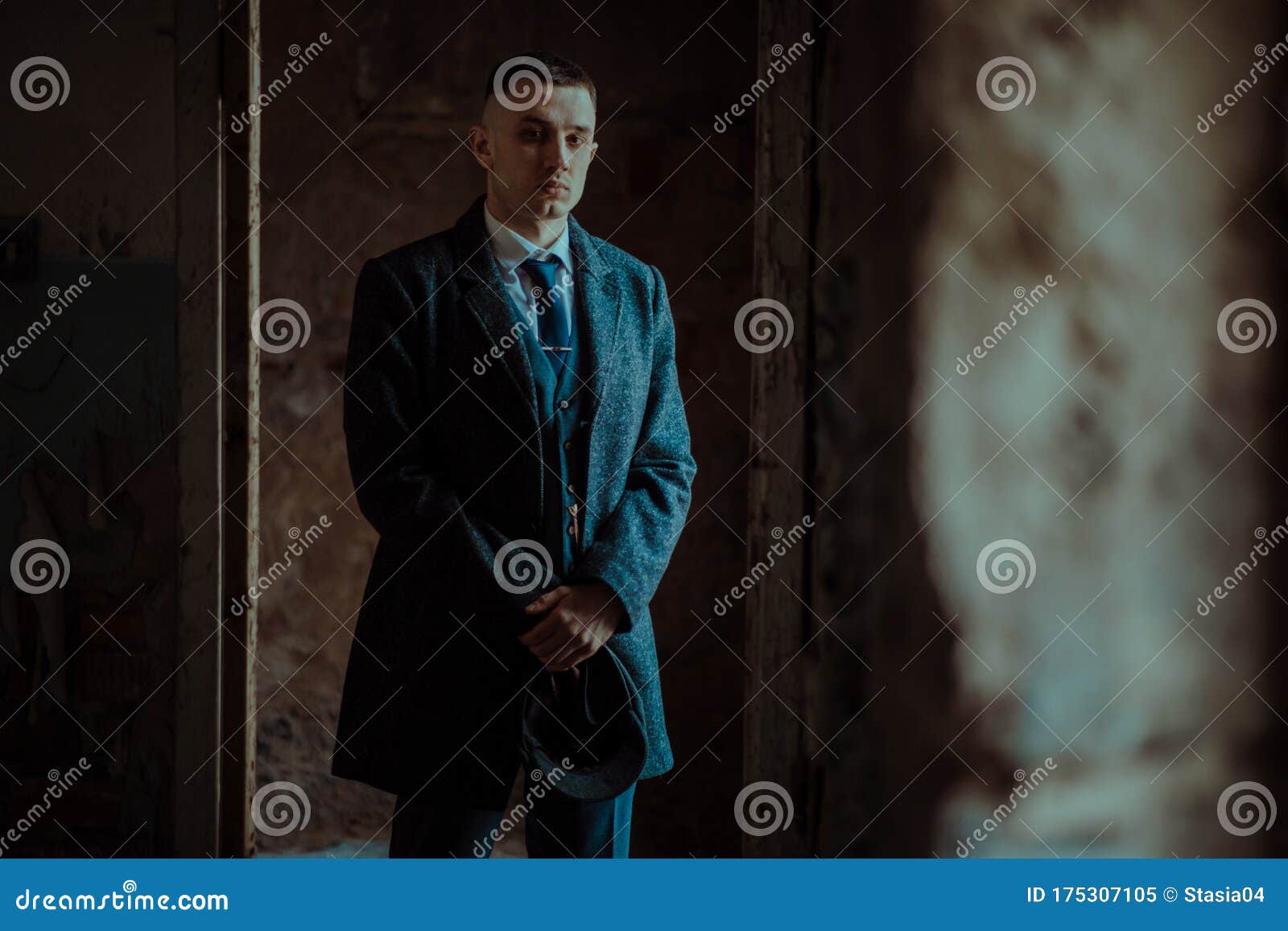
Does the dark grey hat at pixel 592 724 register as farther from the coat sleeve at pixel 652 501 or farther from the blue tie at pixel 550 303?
the blue tie at pixel 550 303

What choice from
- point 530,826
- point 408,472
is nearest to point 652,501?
point 408,472

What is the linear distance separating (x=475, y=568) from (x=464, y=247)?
14.8 inches

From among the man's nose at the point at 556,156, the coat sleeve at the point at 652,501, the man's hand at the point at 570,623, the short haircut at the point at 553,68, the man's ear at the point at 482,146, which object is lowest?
the man's hand at the point at 570,623

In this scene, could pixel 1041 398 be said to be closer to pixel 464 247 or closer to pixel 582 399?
pixel 582 399

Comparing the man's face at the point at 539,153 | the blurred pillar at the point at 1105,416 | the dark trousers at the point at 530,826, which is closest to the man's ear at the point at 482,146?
the man's face at the point at 539,153

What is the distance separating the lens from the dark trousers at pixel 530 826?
1428 mm

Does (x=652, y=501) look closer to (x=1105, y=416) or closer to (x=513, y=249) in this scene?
(x=513, y=249)

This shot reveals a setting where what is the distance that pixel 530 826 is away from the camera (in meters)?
1.44

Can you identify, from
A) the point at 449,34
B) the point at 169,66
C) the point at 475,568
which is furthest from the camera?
the point at 449,34

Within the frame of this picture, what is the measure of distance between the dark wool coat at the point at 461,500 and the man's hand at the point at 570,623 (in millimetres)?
13

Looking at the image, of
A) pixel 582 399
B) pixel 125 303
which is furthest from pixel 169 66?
pixel 582 399

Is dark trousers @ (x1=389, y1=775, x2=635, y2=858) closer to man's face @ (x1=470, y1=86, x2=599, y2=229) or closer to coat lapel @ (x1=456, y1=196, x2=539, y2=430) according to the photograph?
coat lapel @ (x1=456, y1=196, x2=539, y2=430)

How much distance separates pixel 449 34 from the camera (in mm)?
1831

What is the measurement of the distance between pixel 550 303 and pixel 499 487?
22 centimetres
